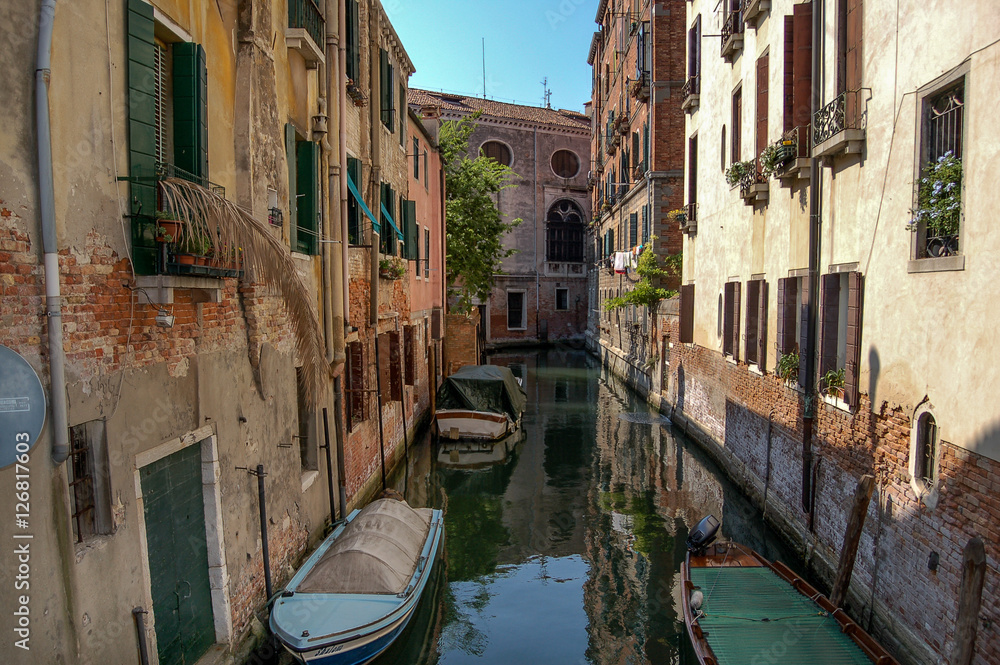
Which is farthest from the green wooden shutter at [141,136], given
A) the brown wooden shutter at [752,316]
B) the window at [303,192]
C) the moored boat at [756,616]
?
the brown wooden shutter at [752,316]

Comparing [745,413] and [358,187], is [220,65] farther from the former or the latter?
[745,413]

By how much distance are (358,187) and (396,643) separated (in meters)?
6.23

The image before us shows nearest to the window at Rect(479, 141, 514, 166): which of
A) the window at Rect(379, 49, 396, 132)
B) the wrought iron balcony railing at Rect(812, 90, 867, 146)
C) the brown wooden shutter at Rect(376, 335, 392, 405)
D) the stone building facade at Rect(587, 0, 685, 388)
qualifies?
the stone building facade at Rect(587, 0, 685, 388)

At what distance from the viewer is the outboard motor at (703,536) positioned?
7648 millimetres

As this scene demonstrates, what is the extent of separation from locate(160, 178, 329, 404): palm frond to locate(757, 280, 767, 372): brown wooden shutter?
6723 millimetres

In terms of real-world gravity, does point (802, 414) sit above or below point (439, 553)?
above

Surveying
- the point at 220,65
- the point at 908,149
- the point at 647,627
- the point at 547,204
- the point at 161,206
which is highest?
the point at 547,204

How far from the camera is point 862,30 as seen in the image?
7504 mm

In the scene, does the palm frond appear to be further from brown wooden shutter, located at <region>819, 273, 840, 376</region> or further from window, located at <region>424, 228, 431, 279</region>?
window, located at <region>424, 228, 431, 279</region>

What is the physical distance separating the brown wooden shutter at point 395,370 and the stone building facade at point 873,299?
6.07 meters

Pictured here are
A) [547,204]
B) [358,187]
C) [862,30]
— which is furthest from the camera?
[547,204]

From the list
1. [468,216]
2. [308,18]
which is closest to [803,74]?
[308,18]

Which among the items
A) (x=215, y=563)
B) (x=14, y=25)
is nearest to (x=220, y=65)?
(x=14, y=25)

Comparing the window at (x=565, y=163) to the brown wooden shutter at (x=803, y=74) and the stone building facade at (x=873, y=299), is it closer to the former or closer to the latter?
the stone building facade at (x=873, y=299)
